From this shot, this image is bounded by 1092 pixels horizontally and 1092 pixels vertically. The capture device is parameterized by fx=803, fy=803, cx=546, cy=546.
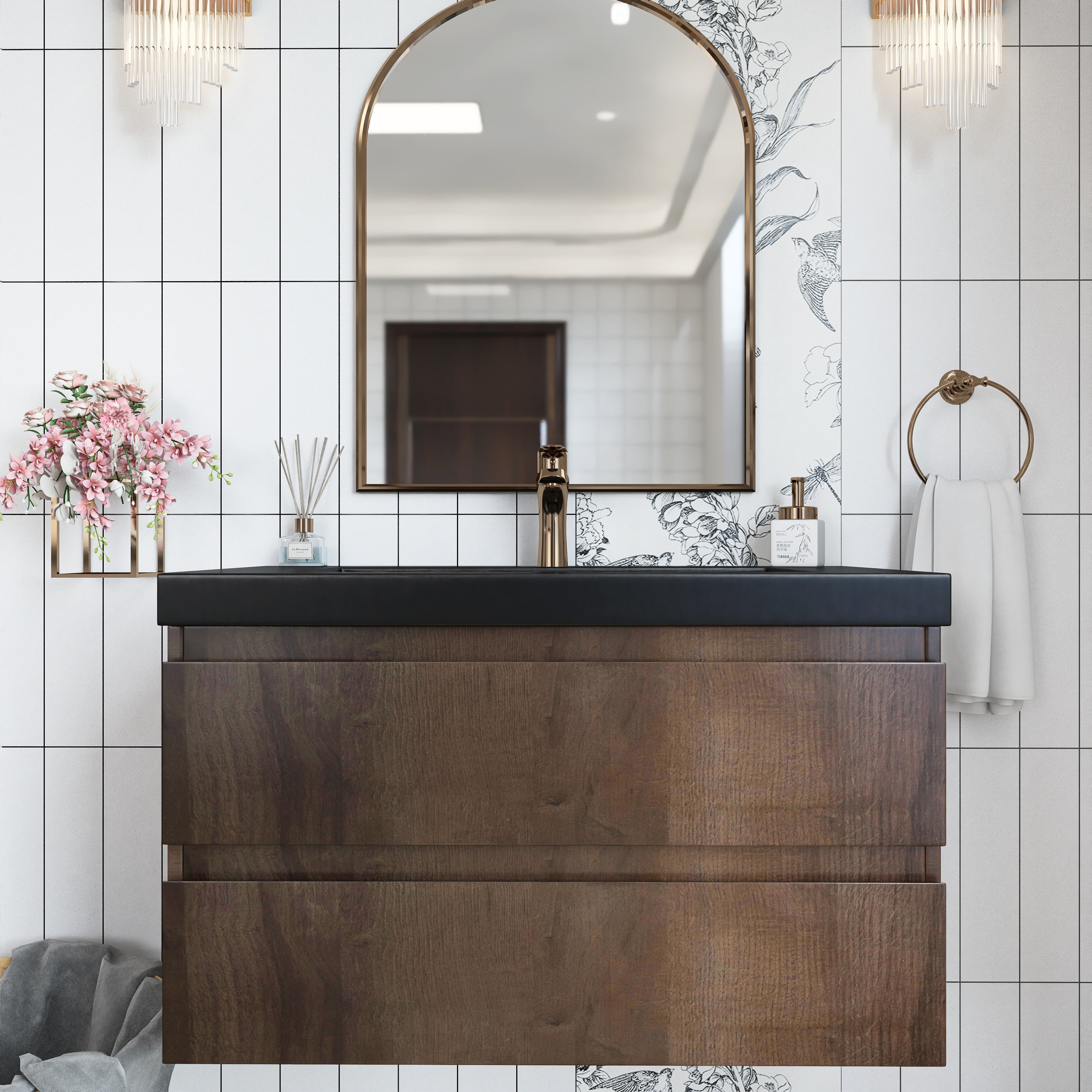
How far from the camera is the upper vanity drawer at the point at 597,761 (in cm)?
89

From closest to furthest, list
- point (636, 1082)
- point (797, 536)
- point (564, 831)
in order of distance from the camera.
Result: point (564, 831) → point (797, 536) → point (636, 1082)

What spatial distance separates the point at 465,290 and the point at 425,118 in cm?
28

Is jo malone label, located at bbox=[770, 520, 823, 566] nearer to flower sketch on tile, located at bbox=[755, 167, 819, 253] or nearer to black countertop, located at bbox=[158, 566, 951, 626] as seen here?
black countertop, located at bbox=[158, 566, 951, 626]

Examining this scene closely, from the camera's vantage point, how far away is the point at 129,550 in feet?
4.38

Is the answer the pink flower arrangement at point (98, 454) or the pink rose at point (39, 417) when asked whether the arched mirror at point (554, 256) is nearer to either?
the pink flower arrangement at point (98, 454)

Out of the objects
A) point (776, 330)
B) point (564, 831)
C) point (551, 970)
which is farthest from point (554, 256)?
point (551, 970)

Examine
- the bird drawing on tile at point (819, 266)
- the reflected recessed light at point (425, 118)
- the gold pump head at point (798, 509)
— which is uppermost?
the reflected recessed light at point (425, 118)

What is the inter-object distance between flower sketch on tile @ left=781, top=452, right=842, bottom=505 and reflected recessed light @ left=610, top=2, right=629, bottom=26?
77 centimetres

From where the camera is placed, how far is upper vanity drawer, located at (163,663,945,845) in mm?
889

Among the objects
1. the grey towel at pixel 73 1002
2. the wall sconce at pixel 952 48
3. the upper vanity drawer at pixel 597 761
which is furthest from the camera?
the wall sconce at pixel 952 48

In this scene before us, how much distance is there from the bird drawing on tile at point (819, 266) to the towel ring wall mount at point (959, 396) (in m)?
0.20

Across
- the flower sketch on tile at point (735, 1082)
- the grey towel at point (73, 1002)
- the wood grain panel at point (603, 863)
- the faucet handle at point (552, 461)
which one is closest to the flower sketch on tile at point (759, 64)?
the faucet handle at point (552, 461)

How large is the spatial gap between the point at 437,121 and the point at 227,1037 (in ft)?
4.31

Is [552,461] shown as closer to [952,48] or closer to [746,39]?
[746,39]
